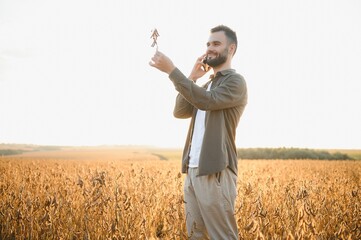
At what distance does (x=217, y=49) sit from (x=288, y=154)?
110ft

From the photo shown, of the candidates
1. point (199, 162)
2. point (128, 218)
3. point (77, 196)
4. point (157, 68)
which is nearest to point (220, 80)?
point (157, 68)

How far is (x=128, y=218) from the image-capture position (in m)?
3.34

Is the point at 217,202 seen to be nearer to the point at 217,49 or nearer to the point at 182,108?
the point at 182,108

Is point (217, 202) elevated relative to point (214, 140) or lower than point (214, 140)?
lower

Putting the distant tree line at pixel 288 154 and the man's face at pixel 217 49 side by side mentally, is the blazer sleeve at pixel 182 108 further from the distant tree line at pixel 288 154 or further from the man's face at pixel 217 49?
the distant tree line at pixel 288 154

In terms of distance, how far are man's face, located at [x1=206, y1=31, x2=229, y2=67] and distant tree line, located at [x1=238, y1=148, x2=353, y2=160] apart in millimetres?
32391

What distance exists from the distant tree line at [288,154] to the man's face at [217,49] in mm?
32391

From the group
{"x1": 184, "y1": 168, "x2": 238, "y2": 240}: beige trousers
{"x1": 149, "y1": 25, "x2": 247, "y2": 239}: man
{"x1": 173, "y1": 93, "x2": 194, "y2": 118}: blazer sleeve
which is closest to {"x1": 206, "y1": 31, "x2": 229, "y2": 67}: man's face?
{"x1": 149, "y1": 25, "x2": 247, "y2": 239}: man

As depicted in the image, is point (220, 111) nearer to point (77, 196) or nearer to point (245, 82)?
point (245, 82)

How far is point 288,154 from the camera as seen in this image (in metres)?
33.3

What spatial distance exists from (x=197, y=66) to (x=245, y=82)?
555mm

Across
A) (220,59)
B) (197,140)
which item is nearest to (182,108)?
(197,140)

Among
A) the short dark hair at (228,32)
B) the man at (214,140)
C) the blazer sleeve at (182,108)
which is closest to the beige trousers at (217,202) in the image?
the man at (214,140)

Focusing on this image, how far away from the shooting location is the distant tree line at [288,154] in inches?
Result: 1272
